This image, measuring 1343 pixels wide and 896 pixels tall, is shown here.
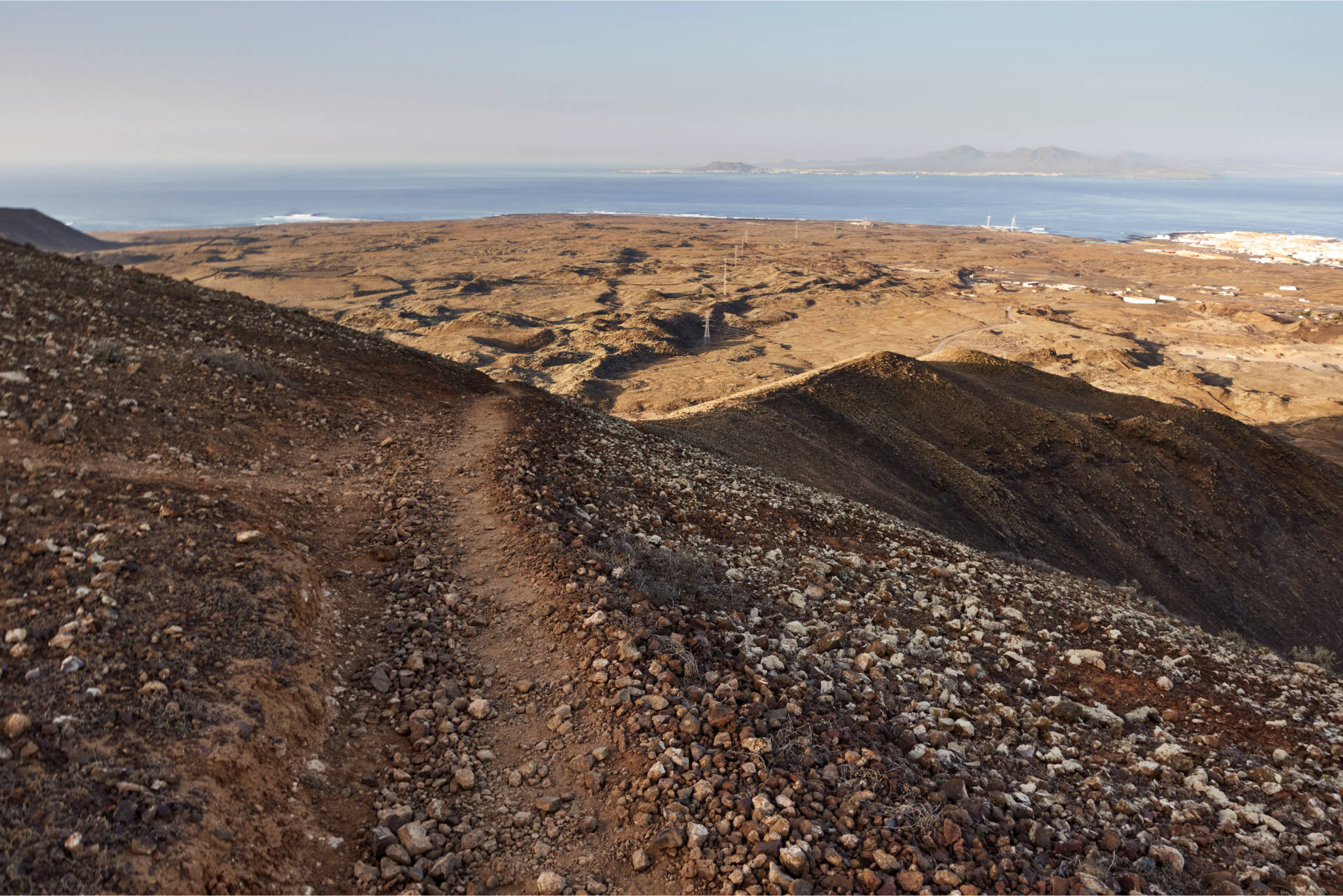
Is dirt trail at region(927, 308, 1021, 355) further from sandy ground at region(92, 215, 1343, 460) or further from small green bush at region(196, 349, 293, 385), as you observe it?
small green bush at region(196, 349, 293, 385)

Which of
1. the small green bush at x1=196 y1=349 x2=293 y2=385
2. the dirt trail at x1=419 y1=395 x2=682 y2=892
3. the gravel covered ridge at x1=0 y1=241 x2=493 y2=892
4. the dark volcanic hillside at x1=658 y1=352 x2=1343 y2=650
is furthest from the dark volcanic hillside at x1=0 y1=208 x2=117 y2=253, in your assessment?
the dirt trail at x1=419 y1=395 x2=682 y2=892

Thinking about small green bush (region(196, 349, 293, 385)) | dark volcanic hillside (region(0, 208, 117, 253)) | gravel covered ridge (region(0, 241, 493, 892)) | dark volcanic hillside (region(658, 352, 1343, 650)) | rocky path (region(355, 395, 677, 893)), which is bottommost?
dark volcanic hillside (region(658, 352, 1343, 650))

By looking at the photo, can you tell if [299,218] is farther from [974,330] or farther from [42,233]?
[974,330]

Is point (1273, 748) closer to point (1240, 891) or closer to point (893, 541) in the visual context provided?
point (1240, 891)

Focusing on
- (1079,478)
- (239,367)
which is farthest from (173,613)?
(1079,478)

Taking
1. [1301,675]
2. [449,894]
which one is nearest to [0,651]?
[449,894]

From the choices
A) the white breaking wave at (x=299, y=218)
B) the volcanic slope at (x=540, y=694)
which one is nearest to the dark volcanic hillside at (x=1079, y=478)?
the volcanic slope at (x=540, y=694)
